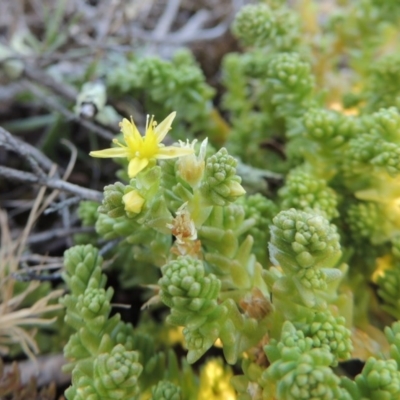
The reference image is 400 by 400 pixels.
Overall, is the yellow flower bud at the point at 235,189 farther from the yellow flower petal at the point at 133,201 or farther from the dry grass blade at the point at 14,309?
the dry grass blade at the point at 14,309

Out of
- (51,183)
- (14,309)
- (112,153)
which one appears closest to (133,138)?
(112,153)

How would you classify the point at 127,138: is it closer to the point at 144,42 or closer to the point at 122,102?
the point at 122,102

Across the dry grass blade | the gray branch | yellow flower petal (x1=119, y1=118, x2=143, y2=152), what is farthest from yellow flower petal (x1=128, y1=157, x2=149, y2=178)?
the dry grass blade

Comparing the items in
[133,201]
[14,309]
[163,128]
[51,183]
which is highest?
[163,128]

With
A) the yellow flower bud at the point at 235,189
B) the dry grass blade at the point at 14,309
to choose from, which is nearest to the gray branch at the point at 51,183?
the dry grass blade at the point at 14,309

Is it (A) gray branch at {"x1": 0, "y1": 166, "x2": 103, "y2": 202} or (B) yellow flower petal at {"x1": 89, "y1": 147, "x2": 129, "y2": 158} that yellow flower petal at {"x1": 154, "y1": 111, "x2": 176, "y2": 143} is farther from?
(A) gray branch at {"x1": 0, "y1": 166, "x2": 103, "y2": 202}

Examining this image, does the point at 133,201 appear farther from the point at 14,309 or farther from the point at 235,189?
the point at 14,309
